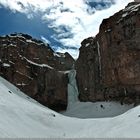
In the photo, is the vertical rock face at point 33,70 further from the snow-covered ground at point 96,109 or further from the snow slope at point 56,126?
the snow slope at point 56,126

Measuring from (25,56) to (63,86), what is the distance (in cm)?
1398

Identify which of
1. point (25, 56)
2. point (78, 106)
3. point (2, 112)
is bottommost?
point (78, 106)

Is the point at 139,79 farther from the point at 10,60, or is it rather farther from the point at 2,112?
the point at 2,112

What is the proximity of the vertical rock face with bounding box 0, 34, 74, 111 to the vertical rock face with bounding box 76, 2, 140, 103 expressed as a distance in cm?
867

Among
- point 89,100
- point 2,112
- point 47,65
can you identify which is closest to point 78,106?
point 89,100

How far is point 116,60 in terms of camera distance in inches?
2913

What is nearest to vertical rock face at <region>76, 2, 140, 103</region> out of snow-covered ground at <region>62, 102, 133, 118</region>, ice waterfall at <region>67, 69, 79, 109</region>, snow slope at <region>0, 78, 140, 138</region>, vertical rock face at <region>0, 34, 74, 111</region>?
snow-covered ground at <region>62, 102, 133, 118</region>

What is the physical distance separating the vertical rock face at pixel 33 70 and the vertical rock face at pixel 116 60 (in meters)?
8.67

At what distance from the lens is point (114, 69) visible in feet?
246

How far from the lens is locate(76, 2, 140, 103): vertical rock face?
6994 cm

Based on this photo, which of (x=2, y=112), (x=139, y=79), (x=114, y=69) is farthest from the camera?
(x=114, y=69)

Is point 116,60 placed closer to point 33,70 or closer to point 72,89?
point 72,89

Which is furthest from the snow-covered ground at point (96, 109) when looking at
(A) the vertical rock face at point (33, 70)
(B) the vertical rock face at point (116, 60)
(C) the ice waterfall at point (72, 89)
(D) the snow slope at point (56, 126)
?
(D) the snow slope at point (56, 126)

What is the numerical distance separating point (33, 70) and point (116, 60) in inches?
1024
